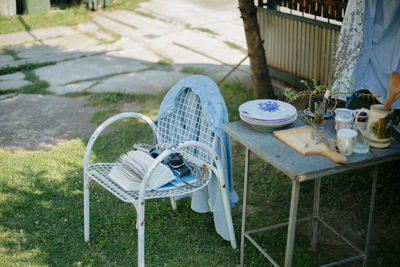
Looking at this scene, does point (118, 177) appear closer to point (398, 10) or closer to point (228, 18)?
point (398, 10)

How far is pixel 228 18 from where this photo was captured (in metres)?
10.3

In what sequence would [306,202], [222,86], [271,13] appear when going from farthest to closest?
[222,86], [271,13], [306,202]

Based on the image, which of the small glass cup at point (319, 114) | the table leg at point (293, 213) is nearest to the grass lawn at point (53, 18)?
the small glass cup at point (319, 114)

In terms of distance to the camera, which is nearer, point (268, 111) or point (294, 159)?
point (294, 159)

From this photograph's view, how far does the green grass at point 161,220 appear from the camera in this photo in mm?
3262

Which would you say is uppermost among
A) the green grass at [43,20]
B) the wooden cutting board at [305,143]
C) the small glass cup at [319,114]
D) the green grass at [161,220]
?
the small glass cup at [319,114]

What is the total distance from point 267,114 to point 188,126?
756 millimetres

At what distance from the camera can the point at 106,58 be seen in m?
7.90

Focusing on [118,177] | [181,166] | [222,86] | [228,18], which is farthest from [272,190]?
[228,18]

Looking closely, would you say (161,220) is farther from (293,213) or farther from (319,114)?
(319,114)

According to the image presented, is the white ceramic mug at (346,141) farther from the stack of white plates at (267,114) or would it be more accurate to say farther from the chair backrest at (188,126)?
the chair backrest at (188,126)

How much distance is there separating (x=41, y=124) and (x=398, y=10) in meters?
3.94

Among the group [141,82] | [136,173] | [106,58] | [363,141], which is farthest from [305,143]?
[106,58]

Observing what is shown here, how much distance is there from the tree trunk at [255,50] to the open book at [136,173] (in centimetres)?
250
